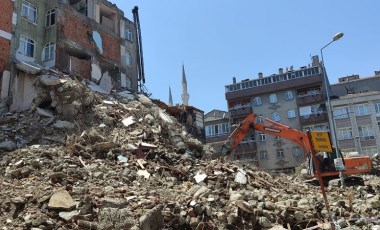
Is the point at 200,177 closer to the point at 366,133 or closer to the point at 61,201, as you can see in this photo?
the point at 61,201

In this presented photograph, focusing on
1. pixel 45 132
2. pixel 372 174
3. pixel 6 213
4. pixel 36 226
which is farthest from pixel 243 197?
pixel 372 174

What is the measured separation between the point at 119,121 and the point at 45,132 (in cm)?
316

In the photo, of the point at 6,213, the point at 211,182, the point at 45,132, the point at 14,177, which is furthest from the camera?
the point at 45,132

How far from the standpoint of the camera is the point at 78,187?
1030 cm

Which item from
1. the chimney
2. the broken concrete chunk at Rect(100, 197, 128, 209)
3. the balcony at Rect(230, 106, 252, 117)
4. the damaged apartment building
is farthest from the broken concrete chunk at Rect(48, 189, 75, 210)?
the chimney

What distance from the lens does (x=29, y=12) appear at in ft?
85.9

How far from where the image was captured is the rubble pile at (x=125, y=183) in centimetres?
888

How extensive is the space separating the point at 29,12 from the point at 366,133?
38.1m

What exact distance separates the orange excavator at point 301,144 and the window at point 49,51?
13.9 meters

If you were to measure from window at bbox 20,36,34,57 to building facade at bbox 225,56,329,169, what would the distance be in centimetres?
2857

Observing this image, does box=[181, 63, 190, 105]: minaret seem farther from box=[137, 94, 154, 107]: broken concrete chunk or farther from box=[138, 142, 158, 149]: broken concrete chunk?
box=[138, 142, 158, 149]: broken concrete chunk

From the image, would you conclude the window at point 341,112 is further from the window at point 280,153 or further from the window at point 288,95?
the window at point 280,153

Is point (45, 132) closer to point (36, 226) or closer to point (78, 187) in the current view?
point (78, 187)

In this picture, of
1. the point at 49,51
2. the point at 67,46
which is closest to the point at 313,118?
the point at 67,46
